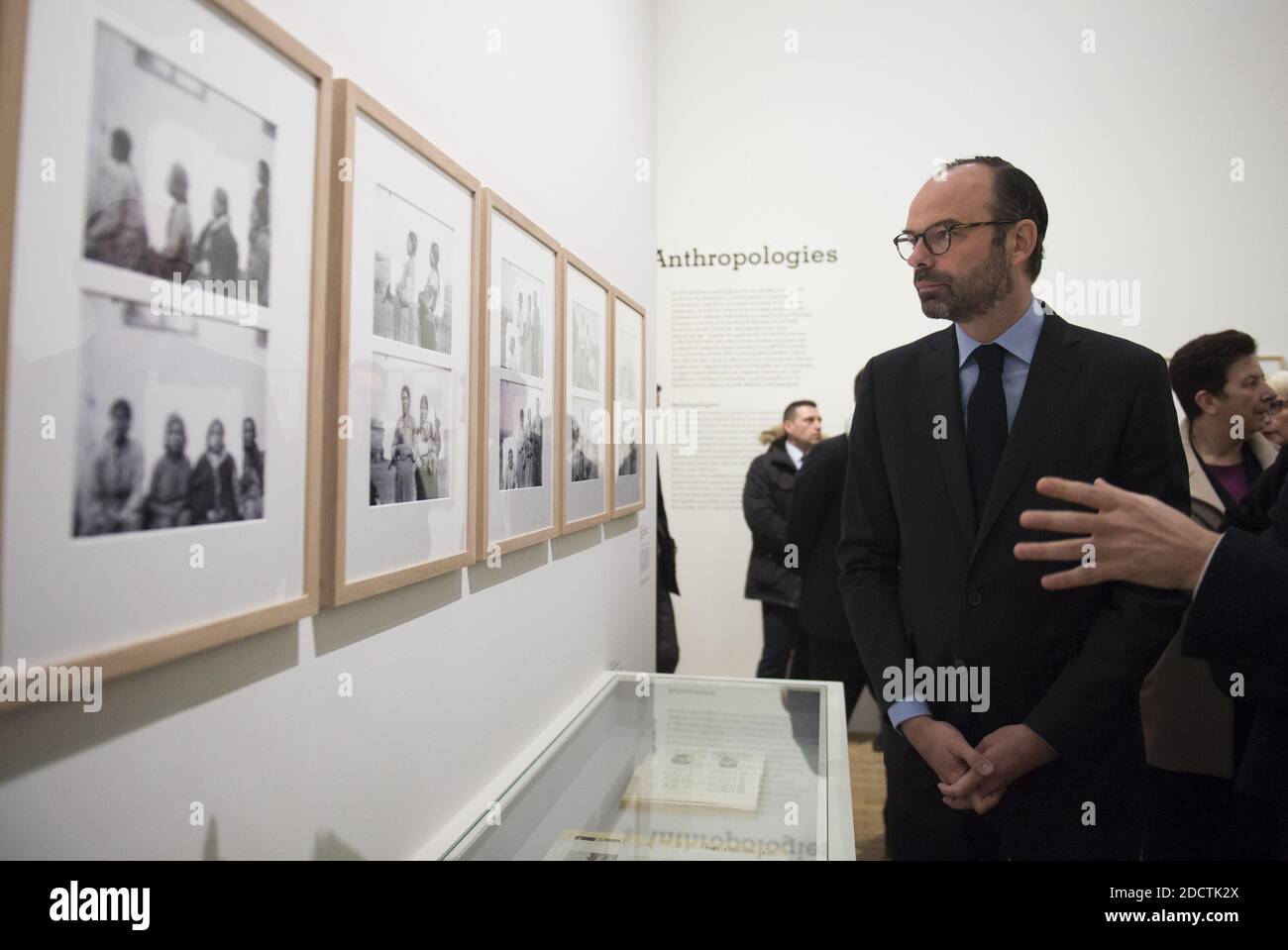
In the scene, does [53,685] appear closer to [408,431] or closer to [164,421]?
[164,421]

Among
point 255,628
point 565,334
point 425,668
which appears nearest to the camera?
point 255,628

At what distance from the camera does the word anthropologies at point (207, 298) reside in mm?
712

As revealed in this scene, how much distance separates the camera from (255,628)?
0.83 meters

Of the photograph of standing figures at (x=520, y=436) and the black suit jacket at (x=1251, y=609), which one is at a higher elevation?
the photograph of standing figures at (x=520, y=436)

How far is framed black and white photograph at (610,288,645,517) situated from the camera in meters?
2.25

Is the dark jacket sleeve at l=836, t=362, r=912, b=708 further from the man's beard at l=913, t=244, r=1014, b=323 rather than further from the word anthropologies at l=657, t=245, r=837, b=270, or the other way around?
the word anthropologies at l=657, t=245, r=837, b=270

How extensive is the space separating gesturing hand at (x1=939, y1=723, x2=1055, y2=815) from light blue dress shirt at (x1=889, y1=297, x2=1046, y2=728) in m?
0.37

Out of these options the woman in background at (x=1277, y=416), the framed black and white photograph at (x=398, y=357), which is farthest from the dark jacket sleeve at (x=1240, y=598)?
the framed black and white photograph at (x=398, y=357)

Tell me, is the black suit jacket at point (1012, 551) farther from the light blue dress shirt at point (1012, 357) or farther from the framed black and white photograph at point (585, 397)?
the framed black and white photograph at point (585, 397)

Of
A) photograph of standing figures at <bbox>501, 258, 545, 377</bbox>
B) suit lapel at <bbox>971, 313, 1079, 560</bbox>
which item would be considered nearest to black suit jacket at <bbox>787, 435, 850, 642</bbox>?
suit lapel at <bbox>971, 313, 1079, 560</bbox>

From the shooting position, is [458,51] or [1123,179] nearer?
[1123,179]
